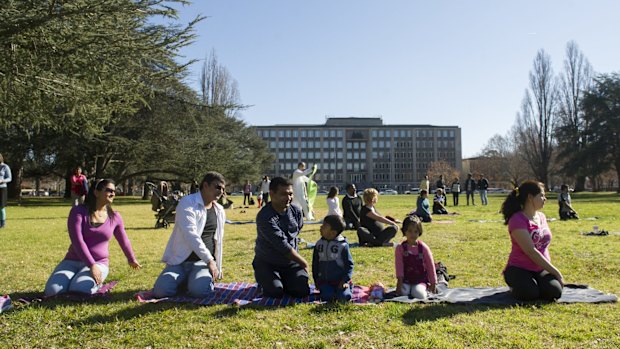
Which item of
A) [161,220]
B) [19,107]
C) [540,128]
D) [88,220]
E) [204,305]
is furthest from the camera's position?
[540,128]

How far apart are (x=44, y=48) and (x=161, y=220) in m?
8.06

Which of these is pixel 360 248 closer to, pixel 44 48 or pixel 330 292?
pixel 330 292

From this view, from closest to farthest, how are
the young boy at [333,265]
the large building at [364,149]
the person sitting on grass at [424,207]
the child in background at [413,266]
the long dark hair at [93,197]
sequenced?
the young boy at [333,265] → the child in background at [413,266] → the long dark hair at [93,197] → the person sitting on grass at [424,207] → the large building at [364,149]

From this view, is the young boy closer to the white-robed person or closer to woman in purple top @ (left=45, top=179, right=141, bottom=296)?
woman in purple top @ (left=45, top=179, right=141, bottom=296)

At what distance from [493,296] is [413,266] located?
0.87 meters

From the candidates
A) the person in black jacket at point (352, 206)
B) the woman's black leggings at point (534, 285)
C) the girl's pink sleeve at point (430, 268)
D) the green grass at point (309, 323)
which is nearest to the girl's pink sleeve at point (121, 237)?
the green grass at point (309, 323)

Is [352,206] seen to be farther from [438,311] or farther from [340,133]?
[340,133]

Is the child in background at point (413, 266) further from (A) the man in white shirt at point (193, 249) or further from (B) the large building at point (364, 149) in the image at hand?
(B) the large building at point (364, 149)

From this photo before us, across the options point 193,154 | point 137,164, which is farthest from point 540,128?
point 137,164

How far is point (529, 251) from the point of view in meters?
4.87

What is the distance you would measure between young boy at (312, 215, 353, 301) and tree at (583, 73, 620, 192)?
1926 inches

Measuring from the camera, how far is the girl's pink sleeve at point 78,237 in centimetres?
518

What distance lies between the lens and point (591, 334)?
391cm

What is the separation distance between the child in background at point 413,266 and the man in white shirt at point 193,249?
199cm
